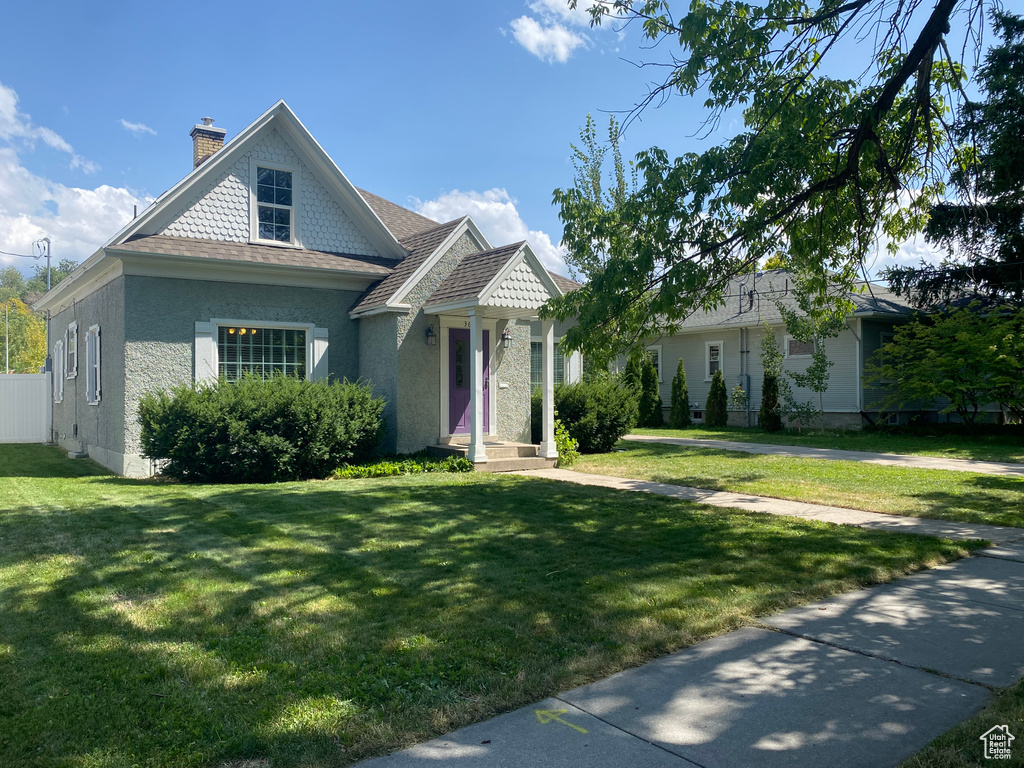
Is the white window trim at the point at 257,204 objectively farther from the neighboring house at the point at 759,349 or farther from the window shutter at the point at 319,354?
the neighboring house at the point at 759,349

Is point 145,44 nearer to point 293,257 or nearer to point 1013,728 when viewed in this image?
point 293,257

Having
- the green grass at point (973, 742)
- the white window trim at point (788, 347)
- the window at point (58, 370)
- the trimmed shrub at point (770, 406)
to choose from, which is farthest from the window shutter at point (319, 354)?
the white window trim at point (788, 347)

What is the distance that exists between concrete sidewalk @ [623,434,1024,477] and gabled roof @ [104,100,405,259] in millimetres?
9142

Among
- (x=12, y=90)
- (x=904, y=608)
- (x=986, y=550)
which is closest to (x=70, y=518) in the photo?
(x=904, y=608)

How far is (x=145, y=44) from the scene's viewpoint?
1401 centimetres

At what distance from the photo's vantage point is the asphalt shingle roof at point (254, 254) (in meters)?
12.0

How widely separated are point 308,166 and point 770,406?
15775 millimetres

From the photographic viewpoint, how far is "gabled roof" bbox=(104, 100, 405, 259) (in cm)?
1230

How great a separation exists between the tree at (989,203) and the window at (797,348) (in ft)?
10.1

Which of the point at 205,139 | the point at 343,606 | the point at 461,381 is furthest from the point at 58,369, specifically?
the point at 343,606

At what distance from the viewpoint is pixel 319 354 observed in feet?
44.7

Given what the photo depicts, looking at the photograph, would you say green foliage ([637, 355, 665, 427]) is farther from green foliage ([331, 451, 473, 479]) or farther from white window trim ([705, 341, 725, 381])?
green foliage ([331, 451, 473, 479])

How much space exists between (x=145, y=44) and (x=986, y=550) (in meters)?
16.1

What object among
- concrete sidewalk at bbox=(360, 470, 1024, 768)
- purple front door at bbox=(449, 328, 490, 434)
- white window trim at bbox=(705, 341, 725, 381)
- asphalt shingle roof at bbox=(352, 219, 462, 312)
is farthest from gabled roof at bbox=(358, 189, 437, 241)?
concrete sidewalk at bbox=(360, 470, 1024, 768)
